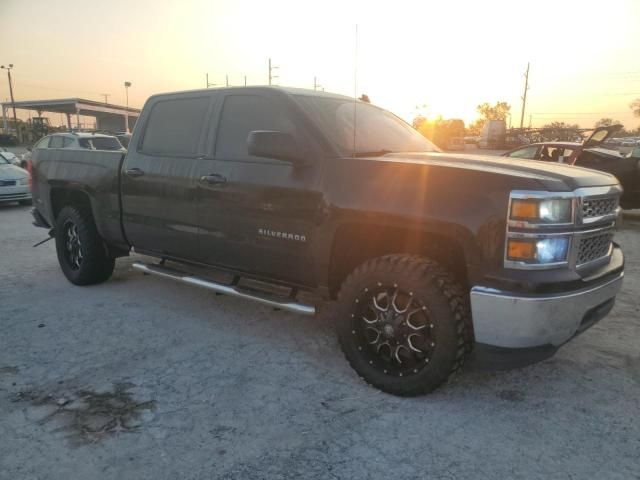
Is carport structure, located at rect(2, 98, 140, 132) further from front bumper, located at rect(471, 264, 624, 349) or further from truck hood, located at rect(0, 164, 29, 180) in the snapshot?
front bumper, located at rect(471, 264, 624, 349)

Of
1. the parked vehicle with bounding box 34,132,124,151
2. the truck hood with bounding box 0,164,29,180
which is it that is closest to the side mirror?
the truck hood with bounding box 0,164,29,180

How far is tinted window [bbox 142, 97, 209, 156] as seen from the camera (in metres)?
4.21

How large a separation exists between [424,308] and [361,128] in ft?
5.22

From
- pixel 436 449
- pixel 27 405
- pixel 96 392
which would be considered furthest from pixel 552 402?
pixel 27 405

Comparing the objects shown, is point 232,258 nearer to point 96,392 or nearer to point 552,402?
point 96,392

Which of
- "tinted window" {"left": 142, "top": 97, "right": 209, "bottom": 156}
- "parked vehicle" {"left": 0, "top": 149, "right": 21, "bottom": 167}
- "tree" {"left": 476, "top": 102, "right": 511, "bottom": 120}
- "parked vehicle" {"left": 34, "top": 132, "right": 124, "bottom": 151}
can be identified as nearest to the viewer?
"tinted window" {"left": 142, "top": 97, "right": 209, "bottom": 156}

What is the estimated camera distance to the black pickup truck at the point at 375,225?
2.65m

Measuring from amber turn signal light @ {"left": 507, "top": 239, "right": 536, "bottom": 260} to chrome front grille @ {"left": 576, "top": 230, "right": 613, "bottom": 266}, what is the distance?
36 centimetres

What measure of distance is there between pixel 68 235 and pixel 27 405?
2.78m

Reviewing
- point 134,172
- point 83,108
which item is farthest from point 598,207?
point 83,108

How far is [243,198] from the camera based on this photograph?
3.67m

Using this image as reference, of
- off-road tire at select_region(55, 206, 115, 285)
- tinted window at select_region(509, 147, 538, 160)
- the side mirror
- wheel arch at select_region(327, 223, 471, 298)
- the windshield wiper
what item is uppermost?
the side mirror

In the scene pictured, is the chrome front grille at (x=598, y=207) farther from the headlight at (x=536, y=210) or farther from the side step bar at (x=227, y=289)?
the side step bar at (x=227, y=289)

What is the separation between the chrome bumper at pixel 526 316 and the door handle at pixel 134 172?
121 inches
